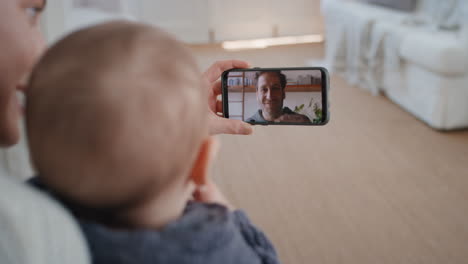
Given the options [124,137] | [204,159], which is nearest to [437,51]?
[204,159]

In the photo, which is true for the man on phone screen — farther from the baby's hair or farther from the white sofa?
the white sofa

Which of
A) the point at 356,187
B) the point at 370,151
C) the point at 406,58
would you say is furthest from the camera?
the point at 406,58

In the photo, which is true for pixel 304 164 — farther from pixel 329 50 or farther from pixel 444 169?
pixel 329 50

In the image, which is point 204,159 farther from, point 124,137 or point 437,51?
point 437,51

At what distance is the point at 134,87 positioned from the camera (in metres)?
0.39

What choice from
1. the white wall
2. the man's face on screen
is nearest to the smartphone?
the man's face on screen

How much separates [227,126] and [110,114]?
1.79 ft

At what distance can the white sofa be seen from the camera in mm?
2041

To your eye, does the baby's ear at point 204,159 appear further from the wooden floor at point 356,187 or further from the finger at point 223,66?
the wooden floor at point 356,187

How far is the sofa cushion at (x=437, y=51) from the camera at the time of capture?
77.4 inches

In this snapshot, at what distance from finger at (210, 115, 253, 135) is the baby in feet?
1.41

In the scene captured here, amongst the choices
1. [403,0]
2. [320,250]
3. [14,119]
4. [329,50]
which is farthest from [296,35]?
[14,119]

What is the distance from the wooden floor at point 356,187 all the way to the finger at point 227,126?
0.59 metres

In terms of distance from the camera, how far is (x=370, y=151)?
1993 millimetres
